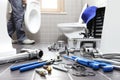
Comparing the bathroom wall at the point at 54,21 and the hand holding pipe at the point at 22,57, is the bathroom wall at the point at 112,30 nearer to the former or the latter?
the hand holding pipe at the point at 22,57

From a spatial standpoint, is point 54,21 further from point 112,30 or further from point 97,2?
point 112,30

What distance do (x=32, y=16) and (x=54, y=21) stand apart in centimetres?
53

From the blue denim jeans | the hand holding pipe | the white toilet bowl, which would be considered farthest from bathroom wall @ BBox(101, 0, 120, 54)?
the blue denim jeans

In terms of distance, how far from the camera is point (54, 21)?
3.70 meters

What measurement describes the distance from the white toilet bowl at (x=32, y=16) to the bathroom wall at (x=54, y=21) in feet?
1.27

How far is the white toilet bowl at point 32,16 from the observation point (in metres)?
3.06

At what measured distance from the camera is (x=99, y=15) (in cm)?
252

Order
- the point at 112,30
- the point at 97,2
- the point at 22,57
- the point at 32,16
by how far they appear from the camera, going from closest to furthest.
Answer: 1. the point at 22,57
2. the point at 112,30
3. the point at 97,2
4. the point at 32,16

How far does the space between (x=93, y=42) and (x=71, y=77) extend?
140 cm

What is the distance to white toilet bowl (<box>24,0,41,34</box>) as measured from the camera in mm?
3059

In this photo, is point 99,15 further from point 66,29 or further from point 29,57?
point 29,57

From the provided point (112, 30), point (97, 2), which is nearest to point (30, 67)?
point (112, 30)

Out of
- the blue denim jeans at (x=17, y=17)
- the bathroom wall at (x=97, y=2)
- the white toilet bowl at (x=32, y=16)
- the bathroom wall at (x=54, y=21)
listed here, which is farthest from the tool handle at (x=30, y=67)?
the bathroom wall at (x=54, y=21)

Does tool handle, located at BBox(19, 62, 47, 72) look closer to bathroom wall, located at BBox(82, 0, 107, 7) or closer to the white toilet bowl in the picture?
bathroom wall, located at BBox(82, 0, 107, 7)
